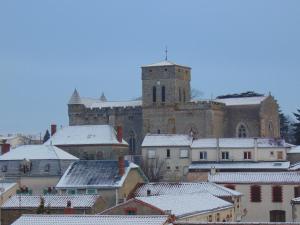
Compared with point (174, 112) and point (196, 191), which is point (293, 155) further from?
point (196, 191)

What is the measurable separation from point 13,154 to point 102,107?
124ft

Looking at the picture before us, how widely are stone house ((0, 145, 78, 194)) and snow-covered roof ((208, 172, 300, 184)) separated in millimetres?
12768

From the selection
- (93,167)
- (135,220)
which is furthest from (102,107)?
(135,220)

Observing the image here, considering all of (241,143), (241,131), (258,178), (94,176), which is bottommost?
(258,178)

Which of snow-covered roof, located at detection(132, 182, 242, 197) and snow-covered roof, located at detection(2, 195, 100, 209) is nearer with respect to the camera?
snow-covered roof, located at detection(2, 195, 100, 209)

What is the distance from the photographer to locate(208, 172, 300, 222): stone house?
66062mm

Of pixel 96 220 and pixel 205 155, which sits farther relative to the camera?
pixel 205 155

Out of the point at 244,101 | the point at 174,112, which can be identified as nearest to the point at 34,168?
the point at 174,112

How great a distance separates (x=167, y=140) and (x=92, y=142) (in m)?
8.41

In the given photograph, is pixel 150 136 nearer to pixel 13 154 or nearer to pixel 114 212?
pixel 13 154

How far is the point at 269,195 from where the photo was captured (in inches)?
2623

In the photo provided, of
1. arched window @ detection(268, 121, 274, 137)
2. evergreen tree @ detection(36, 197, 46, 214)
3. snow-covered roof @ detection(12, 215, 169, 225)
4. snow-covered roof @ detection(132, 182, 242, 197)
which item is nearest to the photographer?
snow-covered roof @ detection(12, 215, 169, 225)

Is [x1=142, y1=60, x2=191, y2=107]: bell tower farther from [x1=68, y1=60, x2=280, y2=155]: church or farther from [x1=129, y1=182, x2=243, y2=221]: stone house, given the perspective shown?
[x1=129, y1=182, x2=243, y2=221]: stone house

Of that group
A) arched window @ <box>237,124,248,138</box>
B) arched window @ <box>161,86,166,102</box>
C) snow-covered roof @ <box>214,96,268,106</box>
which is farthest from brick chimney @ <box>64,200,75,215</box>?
arched window @ <box>161,86,166,102</box>
